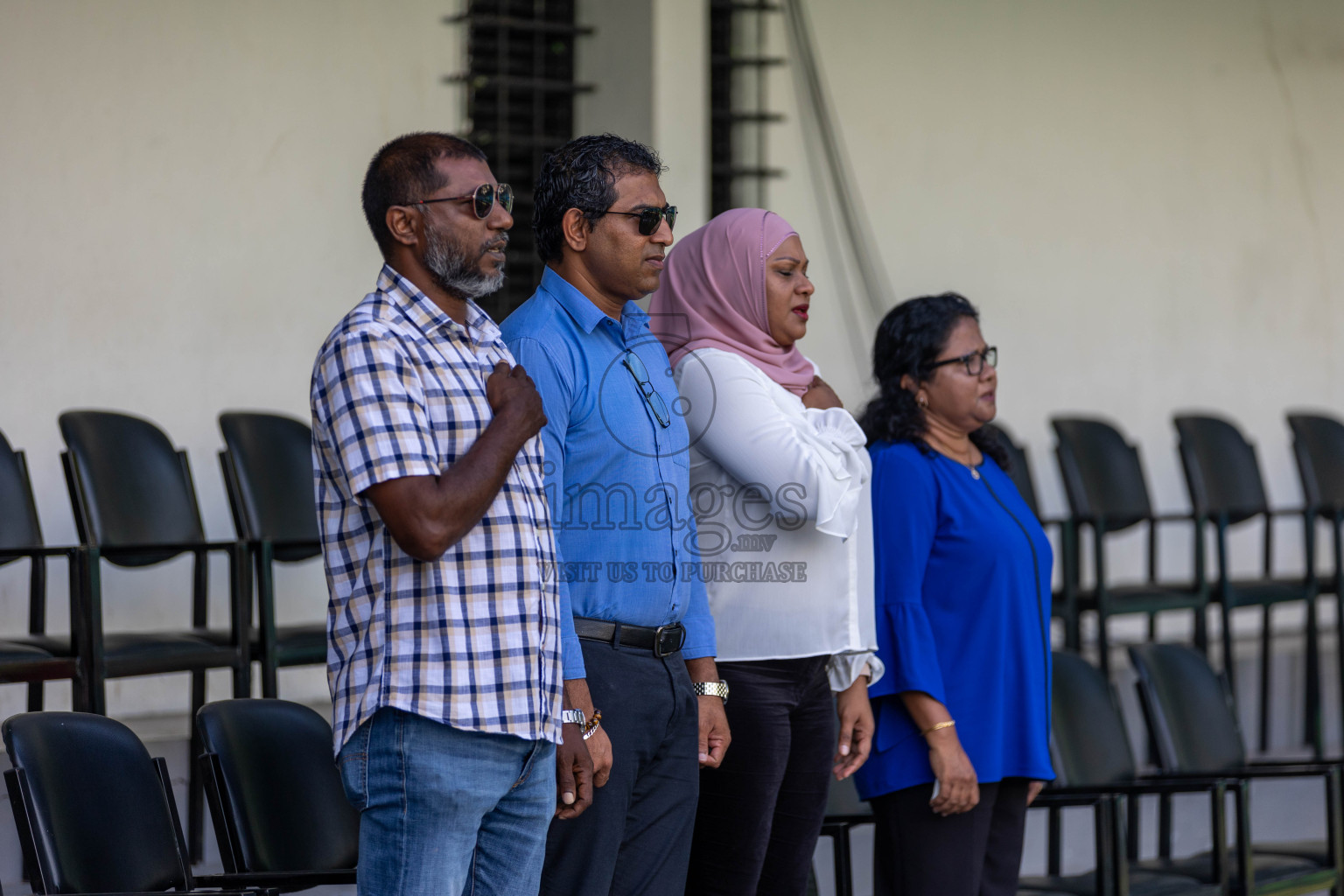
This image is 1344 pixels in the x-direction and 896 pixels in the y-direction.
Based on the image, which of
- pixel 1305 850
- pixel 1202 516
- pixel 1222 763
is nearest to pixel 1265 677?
pixel 1202 516

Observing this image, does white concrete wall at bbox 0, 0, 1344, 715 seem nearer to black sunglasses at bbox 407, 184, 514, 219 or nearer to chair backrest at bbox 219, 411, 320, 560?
chair backrest at bbox 219, 411, 320, 560

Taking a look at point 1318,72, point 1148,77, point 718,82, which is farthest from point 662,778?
point 1318,72

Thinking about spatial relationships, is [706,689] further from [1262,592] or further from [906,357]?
[1262,592]

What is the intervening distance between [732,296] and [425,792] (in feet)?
3.31

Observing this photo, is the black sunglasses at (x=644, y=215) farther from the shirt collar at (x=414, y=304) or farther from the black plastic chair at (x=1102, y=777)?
the black plastic chair at (x=1102, y=777)

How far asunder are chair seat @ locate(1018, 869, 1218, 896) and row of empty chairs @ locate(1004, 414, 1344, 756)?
128 centimetres

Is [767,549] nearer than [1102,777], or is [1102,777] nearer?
[767,549]

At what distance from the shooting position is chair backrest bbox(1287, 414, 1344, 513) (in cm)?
520

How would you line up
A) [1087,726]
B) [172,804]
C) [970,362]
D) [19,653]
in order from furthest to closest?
[1087,726] → [19,653] → [970,362] → [172,804]

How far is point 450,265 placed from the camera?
177 centimetres

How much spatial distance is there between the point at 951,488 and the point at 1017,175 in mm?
3261

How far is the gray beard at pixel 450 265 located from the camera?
5.79ft

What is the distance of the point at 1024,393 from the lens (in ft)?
17.9

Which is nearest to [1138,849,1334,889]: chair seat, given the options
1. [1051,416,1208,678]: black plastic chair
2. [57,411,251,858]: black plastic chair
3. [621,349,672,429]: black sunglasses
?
[1051,416,1208,678]: black plastic chair
